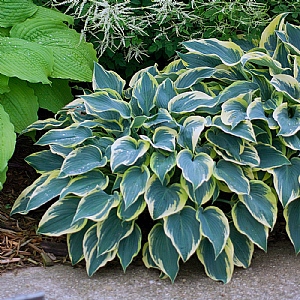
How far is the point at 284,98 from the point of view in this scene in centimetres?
275

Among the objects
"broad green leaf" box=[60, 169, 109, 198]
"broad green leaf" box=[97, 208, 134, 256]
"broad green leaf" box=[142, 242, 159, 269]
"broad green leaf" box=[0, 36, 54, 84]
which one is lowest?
"broad green leaf" box=[142, 242, 159, 269]

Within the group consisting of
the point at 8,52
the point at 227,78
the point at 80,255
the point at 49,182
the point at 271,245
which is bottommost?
the point at 271,245

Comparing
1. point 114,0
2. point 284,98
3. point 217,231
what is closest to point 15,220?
point 217,231

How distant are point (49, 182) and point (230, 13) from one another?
1421 millimetres

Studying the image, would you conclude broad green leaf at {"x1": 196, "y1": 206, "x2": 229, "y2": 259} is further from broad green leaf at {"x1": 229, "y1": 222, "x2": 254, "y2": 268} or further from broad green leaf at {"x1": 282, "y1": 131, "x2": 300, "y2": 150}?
broad green leaf at {"x1": 282, "y1": 131, "x2": 300, "y2": 150}

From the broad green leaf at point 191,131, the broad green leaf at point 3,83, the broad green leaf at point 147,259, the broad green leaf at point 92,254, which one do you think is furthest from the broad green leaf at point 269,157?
the broad green leaf at point 3,83

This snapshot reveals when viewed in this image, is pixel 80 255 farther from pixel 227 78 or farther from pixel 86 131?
pixel 227 78

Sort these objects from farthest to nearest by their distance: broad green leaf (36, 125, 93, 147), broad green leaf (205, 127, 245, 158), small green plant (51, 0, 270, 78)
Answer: small green plant (51, 0, 270, 78) → broad green leaf (36, 125, 93, 147) → broad green leaf (205, 127, 245, 158)

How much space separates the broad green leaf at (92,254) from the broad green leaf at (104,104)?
58 centimetres

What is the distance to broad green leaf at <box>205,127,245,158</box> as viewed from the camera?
2509mm

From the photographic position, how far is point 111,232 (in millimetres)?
2410

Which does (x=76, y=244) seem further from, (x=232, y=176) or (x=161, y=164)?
(x=232, y=176)

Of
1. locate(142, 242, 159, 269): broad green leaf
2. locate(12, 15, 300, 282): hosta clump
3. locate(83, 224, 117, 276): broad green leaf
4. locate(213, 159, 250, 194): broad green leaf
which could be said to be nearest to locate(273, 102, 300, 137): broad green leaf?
locate(12, 15, 300, 282): hosta clump

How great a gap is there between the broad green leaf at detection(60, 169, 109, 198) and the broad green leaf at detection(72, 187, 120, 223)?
0.03 metres
